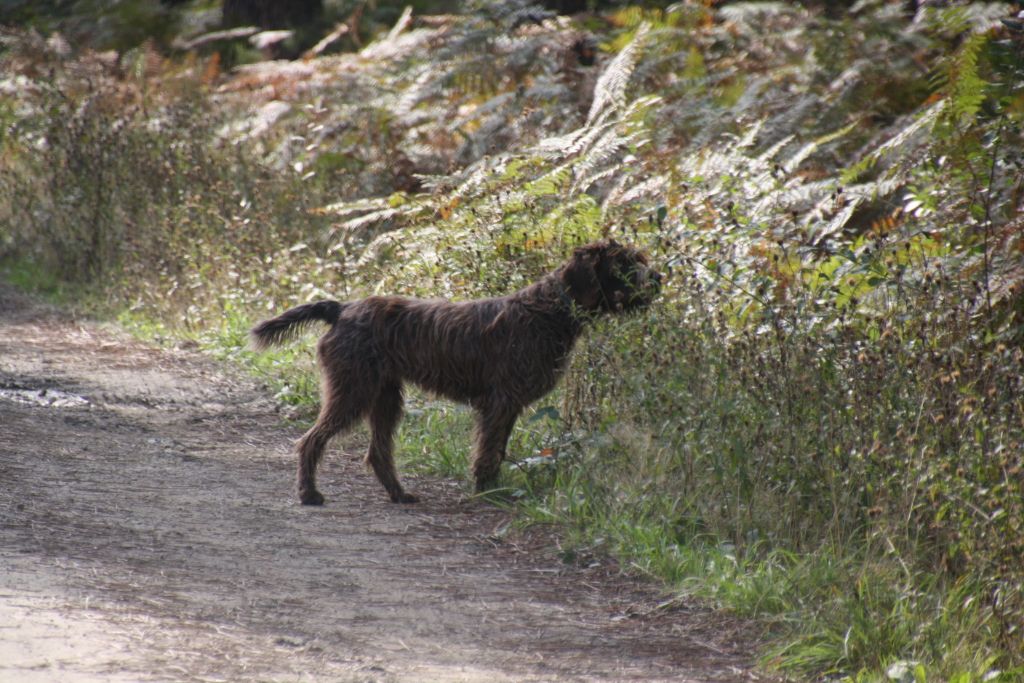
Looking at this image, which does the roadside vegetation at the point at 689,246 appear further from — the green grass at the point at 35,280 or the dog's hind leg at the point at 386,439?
the dog's hind leg at the point at 386,439

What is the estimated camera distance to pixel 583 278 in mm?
5793

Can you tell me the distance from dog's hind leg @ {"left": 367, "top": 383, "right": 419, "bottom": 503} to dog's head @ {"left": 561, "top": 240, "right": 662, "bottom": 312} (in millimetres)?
1060

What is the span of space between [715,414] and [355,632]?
2015 mm

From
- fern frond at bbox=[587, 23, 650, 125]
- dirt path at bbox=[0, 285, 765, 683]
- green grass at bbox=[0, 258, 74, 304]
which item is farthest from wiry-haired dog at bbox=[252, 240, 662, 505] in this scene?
green grass at bbox=[0, 258, 74, 304]

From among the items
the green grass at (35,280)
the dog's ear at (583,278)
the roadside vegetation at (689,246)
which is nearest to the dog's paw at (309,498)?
the roadside vegetation at (689,246)

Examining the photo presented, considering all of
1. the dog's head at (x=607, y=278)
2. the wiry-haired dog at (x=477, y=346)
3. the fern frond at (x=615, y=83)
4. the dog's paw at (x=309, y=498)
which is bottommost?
the dog's paw at (x=309, y=498)

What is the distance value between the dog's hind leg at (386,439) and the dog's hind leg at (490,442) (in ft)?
1.17

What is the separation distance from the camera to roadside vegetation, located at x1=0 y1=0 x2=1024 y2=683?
15.0 ft

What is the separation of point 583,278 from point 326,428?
Result: 1460 millimetres

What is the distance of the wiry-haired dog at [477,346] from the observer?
582 cm

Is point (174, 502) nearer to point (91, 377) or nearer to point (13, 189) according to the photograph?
point (91, 377)

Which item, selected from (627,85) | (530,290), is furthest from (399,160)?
(530,290)

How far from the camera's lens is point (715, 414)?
209 inches

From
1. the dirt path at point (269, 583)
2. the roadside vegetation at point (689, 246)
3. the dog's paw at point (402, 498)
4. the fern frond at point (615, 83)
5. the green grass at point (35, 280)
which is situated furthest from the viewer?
the green grass at point (35, 280)
